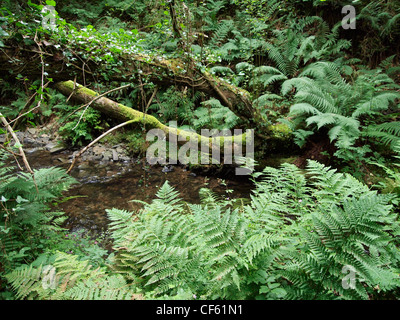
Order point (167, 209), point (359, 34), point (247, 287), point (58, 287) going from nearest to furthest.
Answer: point (247, 287) < point (58, 287) < point (167, 209) < point (359, 34)

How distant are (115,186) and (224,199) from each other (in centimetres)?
269

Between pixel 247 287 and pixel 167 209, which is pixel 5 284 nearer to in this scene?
pixel 167 209

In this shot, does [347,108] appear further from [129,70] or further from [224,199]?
[129,70]

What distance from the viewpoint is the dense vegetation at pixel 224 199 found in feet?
4.12

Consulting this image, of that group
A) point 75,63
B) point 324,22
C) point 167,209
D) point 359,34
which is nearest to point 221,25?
point 324,22

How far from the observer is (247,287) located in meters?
1.29

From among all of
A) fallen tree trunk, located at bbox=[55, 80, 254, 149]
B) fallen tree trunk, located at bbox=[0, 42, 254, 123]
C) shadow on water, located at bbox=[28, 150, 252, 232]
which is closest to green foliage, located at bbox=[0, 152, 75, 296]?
fallen tree trunk, located at bbox=[0, 42, 254, 123]

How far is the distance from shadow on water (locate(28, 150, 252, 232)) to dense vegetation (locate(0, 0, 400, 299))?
27.4 inches

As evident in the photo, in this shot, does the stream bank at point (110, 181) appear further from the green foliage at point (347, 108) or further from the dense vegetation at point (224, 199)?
the green foliage at point (347, 108)

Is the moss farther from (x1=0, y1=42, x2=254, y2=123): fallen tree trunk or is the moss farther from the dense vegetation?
(x1=0, y1=42, x2=254, y2=123): fallen tree trunk

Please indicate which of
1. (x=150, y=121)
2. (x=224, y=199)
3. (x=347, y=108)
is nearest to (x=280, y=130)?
(x=347, y=108)

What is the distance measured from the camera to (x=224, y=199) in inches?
167

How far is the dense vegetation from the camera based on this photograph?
4.12 ft

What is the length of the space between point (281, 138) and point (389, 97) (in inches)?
84.2
